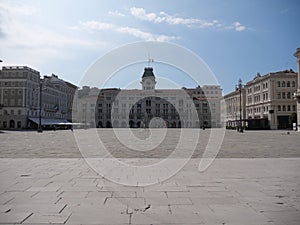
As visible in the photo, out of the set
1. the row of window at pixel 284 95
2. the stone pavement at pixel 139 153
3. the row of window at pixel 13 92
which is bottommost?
the stone pavement at pixel 139 153

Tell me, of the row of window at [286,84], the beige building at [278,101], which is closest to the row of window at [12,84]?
the beige building at [278,101]

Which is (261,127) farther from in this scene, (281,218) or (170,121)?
(281,218)

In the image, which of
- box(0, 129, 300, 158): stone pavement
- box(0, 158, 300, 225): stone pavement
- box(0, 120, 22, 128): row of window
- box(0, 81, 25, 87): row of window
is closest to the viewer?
box(0, 158, 300, 225): stone pavement

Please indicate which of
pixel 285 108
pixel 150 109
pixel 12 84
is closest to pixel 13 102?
pixel 12 84

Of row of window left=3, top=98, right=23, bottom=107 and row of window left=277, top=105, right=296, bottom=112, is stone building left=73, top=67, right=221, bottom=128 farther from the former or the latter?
row of window left=277, top=105, right=296, bottom=112

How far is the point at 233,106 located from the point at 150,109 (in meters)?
29.5

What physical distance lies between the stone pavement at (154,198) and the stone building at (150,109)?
3079 inches

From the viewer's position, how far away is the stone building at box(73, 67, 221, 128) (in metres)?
92.7

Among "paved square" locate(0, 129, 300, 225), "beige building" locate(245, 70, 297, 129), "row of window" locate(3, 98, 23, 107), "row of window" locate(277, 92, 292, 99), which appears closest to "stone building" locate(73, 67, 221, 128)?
"beige building" locate(245, 70, 297, 129)

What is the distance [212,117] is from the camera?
110250mm

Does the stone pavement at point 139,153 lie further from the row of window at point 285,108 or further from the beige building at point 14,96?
the row of window at point 285,108

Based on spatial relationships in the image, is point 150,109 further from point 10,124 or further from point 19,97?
point 10,124

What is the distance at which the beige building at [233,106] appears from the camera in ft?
324

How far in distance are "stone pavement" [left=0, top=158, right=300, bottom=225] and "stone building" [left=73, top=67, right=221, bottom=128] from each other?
78.2m
